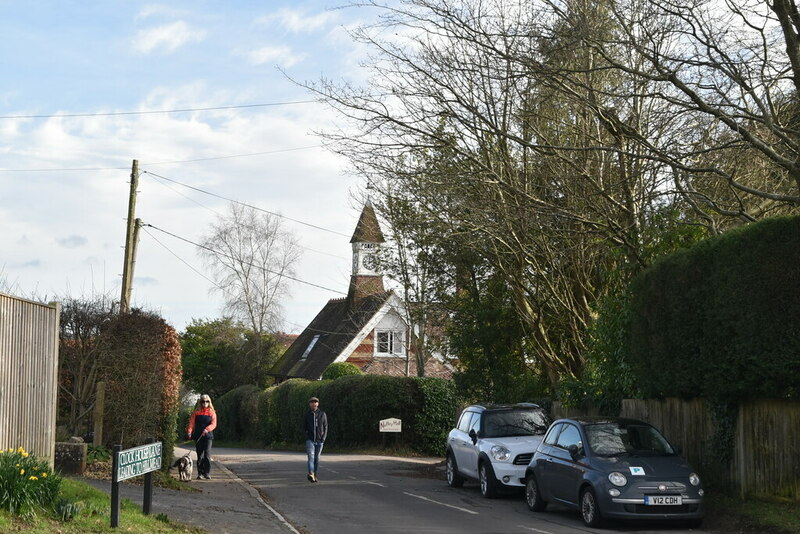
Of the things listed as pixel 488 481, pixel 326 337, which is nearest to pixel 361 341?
pixel 326 337

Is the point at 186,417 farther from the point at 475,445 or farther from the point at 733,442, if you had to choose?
the point at 733,442

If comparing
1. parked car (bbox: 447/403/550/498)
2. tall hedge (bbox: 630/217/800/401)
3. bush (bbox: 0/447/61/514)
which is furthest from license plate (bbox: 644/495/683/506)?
bush (bbox: 0/447/61/514)

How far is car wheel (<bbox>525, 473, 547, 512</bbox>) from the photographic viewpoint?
16500 millimetres

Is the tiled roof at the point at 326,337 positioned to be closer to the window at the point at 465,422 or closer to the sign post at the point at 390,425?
the sign post at the point at 390,425

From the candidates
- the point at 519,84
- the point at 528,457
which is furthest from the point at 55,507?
the point at 519,84

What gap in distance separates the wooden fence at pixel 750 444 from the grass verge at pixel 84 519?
321 inches

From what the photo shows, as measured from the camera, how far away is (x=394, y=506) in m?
17.1

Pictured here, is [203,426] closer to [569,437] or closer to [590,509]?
[569,437]

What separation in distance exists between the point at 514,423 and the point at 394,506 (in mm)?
4032

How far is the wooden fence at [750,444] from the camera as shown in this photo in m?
14.0

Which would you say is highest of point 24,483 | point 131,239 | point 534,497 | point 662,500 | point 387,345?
point 131,239

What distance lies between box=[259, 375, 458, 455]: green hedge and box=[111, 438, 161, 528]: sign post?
953 inches

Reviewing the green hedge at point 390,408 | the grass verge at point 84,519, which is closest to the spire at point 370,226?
the green hedge at point 390,408

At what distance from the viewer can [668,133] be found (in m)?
18.9
